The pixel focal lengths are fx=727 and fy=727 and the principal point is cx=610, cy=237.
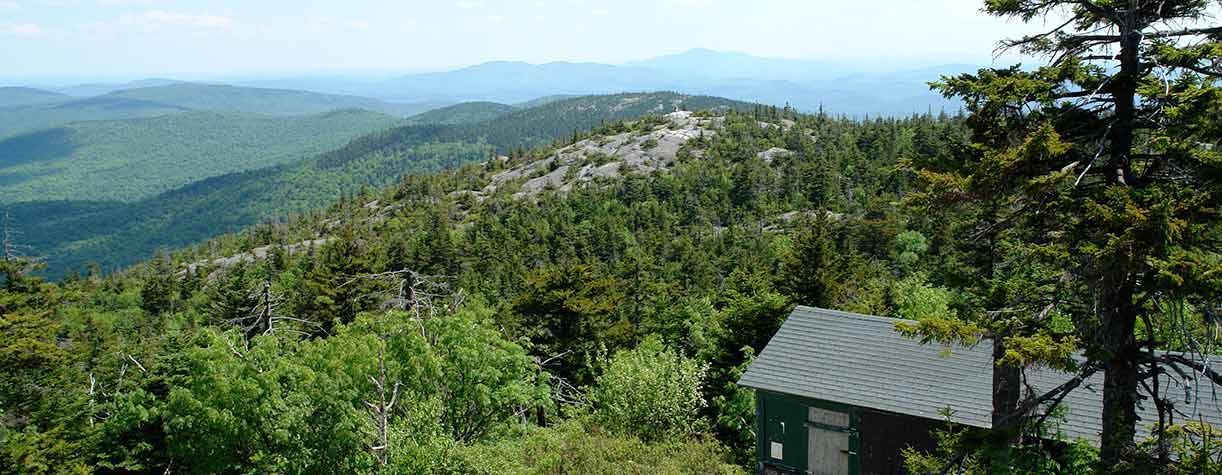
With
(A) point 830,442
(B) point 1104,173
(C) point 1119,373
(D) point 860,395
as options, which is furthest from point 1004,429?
(A) point 830,442

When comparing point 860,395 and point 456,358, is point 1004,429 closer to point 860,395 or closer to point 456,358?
point 860,395

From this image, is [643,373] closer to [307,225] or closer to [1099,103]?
[1099,103]

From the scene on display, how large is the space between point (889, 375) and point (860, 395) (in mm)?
920

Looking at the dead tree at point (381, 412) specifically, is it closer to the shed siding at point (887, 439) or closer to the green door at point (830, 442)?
the green door at point (830, 442)

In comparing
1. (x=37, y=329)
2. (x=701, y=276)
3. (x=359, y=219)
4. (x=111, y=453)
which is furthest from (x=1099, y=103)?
(x=359, y=219)

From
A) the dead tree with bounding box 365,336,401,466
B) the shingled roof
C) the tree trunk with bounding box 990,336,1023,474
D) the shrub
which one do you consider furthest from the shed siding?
the dead tree with bounding box 365,336,401,466

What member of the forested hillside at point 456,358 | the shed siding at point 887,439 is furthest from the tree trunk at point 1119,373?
the shed siding at point 887,439

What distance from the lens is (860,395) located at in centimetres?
1616

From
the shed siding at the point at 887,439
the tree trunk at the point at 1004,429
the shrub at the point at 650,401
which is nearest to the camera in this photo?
the tree trunk at the point at 1004,429

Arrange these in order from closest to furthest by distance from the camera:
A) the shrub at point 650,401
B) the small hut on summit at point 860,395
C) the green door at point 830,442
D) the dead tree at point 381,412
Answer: the dead tree at point 381,412 < the small hut on summit at point 860,395 < the green door at point 830,442 < the shrub at point 650,401

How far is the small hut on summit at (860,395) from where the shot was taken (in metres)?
15.6

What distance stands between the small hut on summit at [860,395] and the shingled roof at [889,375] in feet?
0.07

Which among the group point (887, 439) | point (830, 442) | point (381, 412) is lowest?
point (830, 442)

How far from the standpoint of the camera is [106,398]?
24078 mm
